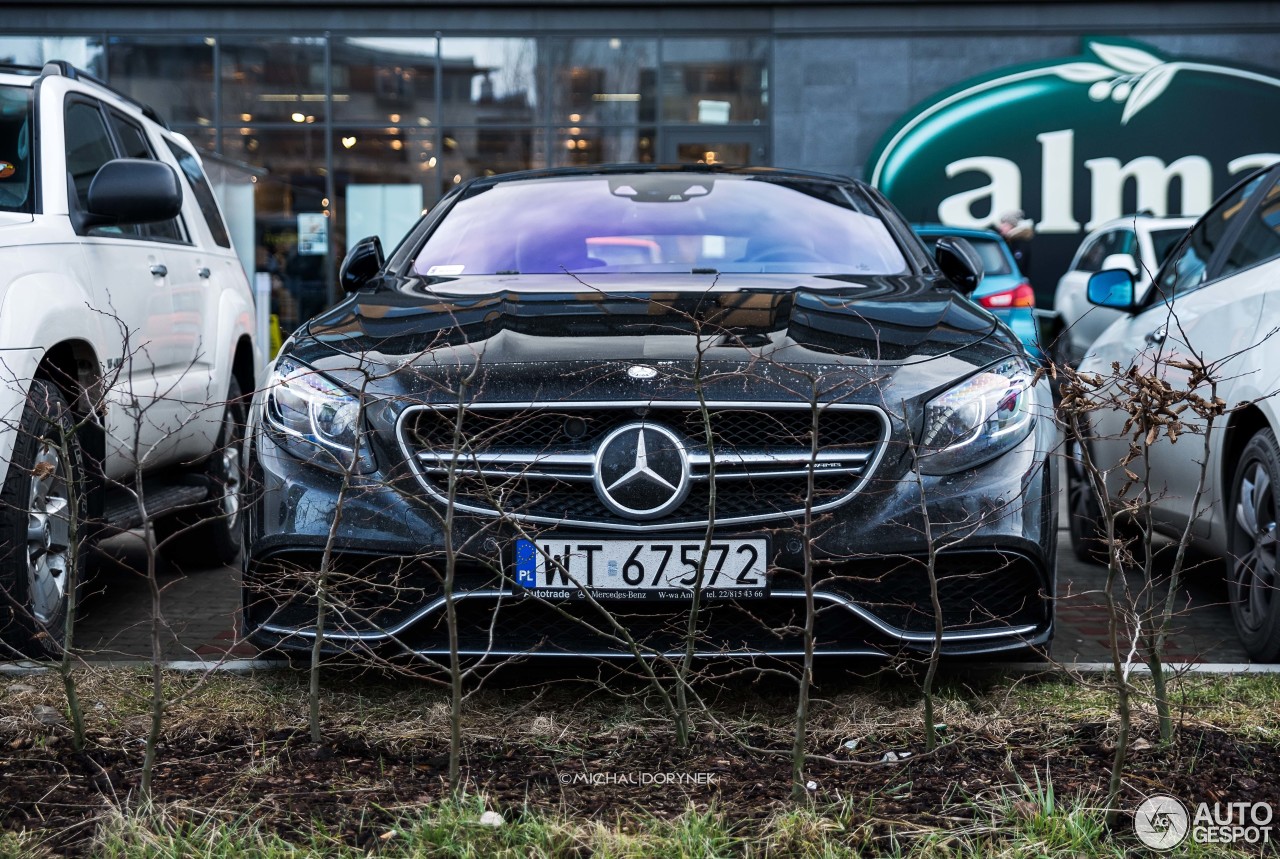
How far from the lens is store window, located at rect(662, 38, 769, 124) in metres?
18.4

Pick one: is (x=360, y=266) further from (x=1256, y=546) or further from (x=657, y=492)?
(x=1256, y=546)

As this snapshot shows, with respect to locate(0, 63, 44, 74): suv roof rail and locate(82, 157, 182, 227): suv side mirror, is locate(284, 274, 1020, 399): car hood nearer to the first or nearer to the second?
locate(82, 157, 182, 227): suv side mirror

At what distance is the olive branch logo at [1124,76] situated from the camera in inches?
721

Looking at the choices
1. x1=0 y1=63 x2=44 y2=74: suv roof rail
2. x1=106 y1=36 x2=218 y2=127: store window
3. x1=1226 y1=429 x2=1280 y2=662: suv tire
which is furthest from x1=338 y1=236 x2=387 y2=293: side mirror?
x1=106 y1=36 x2=218 y2=127: store window

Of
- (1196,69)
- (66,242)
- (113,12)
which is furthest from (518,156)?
(66,242)

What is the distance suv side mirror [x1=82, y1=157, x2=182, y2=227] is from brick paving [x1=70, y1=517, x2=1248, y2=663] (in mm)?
1032

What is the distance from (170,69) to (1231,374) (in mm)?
16544

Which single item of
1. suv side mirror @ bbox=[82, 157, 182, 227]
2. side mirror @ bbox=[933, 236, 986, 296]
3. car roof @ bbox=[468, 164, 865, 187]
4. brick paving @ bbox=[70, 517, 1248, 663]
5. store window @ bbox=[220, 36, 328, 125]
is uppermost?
store window @ bbox=[220, 36, 328, 125]

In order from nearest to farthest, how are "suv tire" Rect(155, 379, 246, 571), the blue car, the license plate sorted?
the license plate, "suv tire" Rect(155, 379, 246, 571), the blue car

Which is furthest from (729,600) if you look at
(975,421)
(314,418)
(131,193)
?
(131,193)

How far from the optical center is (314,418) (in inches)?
138

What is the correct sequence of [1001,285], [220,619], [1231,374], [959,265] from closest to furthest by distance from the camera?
[1231,374] < [959,265] < [220,619] < [1001,285]

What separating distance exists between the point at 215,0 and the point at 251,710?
16513 mm

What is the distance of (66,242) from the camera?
4.43 meters
